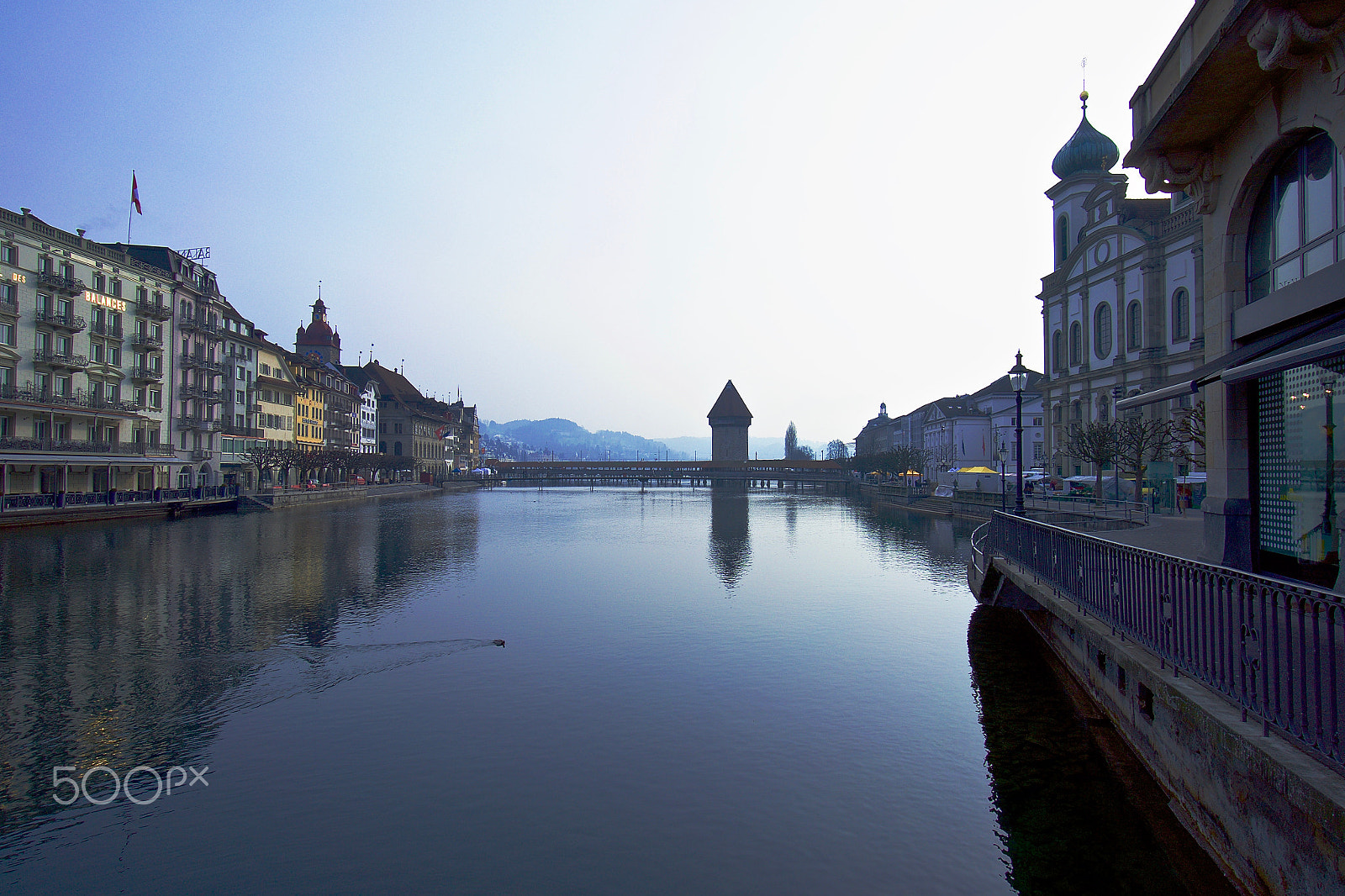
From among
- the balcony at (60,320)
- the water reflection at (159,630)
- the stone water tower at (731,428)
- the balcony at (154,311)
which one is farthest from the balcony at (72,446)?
the stone water tower at (731,428)

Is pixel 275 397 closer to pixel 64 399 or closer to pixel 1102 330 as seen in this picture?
pixel 64 399

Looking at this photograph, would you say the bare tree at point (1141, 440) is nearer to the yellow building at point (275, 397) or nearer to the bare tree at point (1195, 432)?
the bare tree at point (1195, 432)

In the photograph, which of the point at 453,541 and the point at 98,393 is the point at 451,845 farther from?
the point at 98,393

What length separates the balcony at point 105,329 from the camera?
51188 millimetres

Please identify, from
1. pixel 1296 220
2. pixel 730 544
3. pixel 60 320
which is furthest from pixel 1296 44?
pixel 60 320

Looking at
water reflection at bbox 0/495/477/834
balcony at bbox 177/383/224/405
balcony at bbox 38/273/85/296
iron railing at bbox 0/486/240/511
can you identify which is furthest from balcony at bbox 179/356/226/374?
water reflection at bbox 0/495/477/834

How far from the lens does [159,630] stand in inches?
698

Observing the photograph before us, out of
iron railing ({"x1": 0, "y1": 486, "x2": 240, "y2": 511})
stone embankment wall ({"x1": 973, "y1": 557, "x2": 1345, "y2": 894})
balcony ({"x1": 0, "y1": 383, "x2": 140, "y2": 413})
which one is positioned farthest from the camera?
balcony ({"x1": 0, "y1": 383, "x2": 140, "y2": 413})

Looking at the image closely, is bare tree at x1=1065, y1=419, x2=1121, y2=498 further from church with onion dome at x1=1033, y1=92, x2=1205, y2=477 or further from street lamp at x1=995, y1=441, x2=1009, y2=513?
street lamp at x1=995, y1=441, x2=1009, y2=513

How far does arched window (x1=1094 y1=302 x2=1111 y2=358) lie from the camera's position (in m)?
53.6

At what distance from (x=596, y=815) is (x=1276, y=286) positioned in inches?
463

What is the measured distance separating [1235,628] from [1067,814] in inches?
118

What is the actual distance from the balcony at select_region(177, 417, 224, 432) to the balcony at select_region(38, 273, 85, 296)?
1400cm

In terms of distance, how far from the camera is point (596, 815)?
8.93 metres
